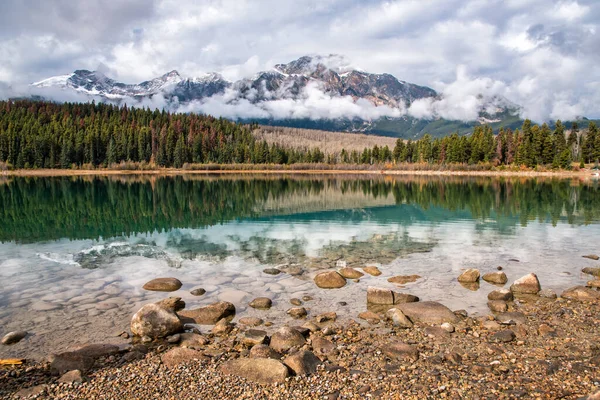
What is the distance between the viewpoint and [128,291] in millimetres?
14969

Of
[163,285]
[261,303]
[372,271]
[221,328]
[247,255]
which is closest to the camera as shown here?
[221,328]

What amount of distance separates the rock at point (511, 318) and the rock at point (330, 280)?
5.39m

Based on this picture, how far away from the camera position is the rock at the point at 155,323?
35.9ft

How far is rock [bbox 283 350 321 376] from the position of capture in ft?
28.7

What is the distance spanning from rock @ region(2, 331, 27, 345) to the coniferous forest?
132 m

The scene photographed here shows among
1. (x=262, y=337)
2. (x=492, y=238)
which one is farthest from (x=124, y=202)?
(x=262, y=337)

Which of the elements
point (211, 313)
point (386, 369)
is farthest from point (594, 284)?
point (211, 313)

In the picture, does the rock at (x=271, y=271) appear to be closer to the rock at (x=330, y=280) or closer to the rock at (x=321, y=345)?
the rock at (x=330, y=280)

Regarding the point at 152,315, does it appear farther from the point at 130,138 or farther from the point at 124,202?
the point at 130,138

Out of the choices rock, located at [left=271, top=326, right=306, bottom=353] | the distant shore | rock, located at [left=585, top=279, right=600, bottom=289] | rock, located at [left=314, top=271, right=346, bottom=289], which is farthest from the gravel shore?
the distant shore

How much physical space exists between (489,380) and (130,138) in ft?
538

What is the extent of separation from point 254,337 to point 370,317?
3.51 metres

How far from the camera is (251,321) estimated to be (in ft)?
39.3

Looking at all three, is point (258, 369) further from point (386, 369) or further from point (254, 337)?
point (386, 369)
